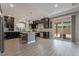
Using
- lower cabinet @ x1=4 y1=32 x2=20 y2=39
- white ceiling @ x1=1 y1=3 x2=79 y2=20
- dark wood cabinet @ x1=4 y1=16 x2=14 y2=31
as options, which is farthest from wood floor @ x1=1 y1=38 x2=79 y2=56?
white ceiling @ x1=1 y1=3 x2=79 y2=20

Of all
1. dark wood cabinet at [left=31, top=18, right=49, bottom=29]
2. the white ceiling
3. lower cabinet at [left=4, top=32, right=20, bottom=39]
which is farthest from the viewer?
dark wood cabinet at [left=31, top=18, right=49, bottom=29]

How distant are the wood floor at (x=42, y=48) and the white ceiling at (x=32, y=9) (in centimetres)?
78

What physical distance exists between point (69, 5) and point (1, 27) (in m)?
2.09

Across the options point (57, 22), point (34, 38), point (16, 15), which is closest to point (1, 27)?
point (16, 15)

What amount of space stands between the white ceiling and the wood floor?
0.78 metres

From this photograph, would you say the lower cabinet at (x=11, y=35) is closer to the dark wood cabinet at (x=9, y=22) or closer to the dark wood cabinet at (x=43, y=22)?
the dark wood cabinet at (x=9, y=22)

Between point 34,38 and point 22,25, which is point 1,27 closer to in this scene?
point 22,25

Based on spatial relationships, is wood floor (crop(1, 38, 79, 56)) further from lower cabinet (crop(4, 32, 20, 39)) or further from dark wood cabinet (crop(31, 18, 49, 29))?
dark wood cabinet (crop(31, 18, 49, 29))

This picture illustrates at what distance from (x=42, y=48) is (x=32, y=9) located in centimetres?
126

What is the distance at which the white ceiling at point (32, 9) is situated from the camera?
2906 mm

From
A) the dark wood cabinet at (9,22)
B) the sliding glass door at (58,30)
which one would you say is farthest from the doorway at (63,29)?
the dark wood cabinet at (9,22)

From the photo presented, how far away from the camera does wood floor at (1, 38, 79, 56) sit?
2947 millimetres

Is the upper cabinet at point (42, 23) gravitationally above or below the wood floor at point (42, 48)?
above

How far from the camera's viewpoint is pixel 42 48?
314 centimetres
